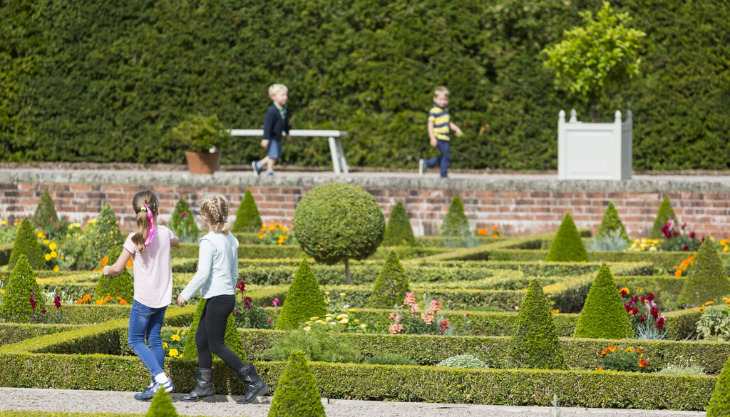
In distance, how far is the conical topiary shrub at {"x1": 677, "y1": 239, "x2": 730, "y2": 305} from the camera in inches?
395

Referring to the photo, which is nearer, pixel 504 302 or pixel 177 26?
pixel 504 302

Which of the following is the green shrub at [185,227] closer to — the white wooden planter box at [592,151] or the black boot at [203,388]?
the white wooden planter box at [592,151]

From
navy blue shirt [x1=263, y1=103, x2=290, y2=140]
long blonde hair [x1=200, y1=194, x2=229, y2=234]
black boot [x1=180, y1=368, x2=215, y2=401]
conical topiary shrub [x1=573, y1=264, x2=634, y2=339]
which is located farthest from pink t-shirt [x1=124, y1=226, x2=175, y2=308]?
navy blue shirt [x1=263, y1=103, x2=290, y2=140]

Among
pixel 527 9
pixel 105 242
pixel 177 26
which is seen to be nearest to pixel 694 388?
pixel 105 242

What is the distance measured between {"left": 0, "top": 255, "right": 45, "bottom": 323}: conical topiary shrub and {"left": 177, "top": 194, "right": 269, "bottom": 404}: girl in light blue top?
2106mm

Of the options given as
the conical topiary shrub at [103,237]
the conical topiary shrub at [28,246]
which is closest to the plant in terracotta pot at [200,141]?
the conical topiary shrub at [103,237]

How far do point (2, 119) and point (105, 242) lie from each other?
9420mm

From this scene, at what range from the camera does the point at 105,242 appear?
39.1ft

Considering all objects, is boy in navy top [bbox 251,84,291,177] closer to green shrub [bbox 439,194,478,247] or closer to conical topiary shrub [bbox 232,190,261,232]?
conical topiary shrub [bbox 232,190,261,232]

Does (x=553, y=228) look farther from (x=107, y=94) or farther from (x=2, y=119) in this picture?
(x=2, y=119)

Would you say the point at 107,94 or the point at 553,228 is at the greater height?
the point at 107,94

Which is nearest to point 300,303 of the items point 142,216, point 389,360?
point 389,360

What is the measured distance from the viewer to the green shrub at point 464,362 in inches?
301

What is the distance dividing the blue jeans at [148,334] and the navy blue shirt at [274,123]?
9.65 m
